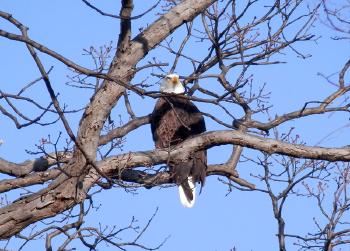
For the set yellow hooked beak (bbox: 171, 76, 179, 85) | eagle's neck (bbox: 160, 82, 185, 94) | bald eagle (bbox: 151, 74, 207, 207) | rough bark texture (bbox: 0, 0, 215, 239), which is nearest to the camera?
rough bark texture (bbox: 0, 0, 215, 239)

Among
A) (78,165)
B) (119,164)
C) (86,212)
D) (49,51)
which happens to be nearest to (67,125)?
(49,51)

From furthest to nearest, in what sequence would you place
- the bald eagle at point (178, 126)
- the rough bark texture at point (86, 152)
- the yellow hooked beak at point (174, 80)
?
the yellow hooked beak at point (174, 80)
the bald eagle at point (178, 126)
the rough bark texture at point (86, 152)

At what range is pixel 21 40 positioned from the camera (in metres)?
2.96

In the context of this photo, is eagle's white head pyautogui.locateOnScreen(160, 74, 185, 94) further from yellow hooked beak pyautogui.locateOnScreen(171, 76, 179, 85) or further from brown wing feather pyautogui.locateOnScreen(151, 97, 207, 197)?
brown wing feather pyautogui.locateOnScreen(151, 97, 207, 197)

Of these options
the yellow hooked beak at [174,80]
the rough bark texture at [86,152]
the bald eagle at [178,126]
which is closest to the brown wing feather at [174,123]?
the bald eagle at [178,126]

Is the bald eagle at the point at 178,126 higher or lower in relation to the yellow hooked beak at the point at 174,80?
lower

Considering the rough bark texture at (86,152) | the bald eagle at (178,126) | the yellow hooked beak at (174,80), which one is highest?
the yellow hooked beak at (174,80)

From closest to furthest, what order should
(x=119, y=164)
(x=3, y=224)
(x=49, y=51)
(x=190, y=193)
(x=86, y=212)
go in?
(x=49, y=51)
(x=3, y=224)
(x=119, y=164)
(x=86, y=212)
(x=190, y=193)

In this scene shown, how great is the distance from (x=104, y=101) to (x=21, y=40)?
2.66 feet

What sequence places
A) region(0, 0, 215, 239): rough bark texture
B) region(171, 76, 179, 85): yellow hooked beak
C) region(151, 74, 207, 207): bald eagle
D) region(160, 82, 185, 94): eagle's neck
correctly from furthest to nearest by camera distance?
1. region(160, 82, 185, 94): eagle's neck
2. region(171, 76, 179, 85): yellow hooked beak
3. region(151, 74, 207, 207): bald eagle
4. region(0, 0, 215, 239): rough bark texture

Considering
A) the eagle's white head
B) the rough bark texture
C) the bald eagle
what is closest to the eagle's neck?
the eagle's white head

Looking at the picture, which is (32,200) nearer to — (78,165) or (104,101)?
(78,165)

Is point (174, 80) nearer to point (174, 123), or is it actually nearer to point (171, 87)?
point (171, 87)

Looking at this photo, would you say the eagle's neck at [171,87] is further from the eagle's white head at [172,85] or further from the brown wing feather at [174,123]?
the brown wing feather at [174,123]
